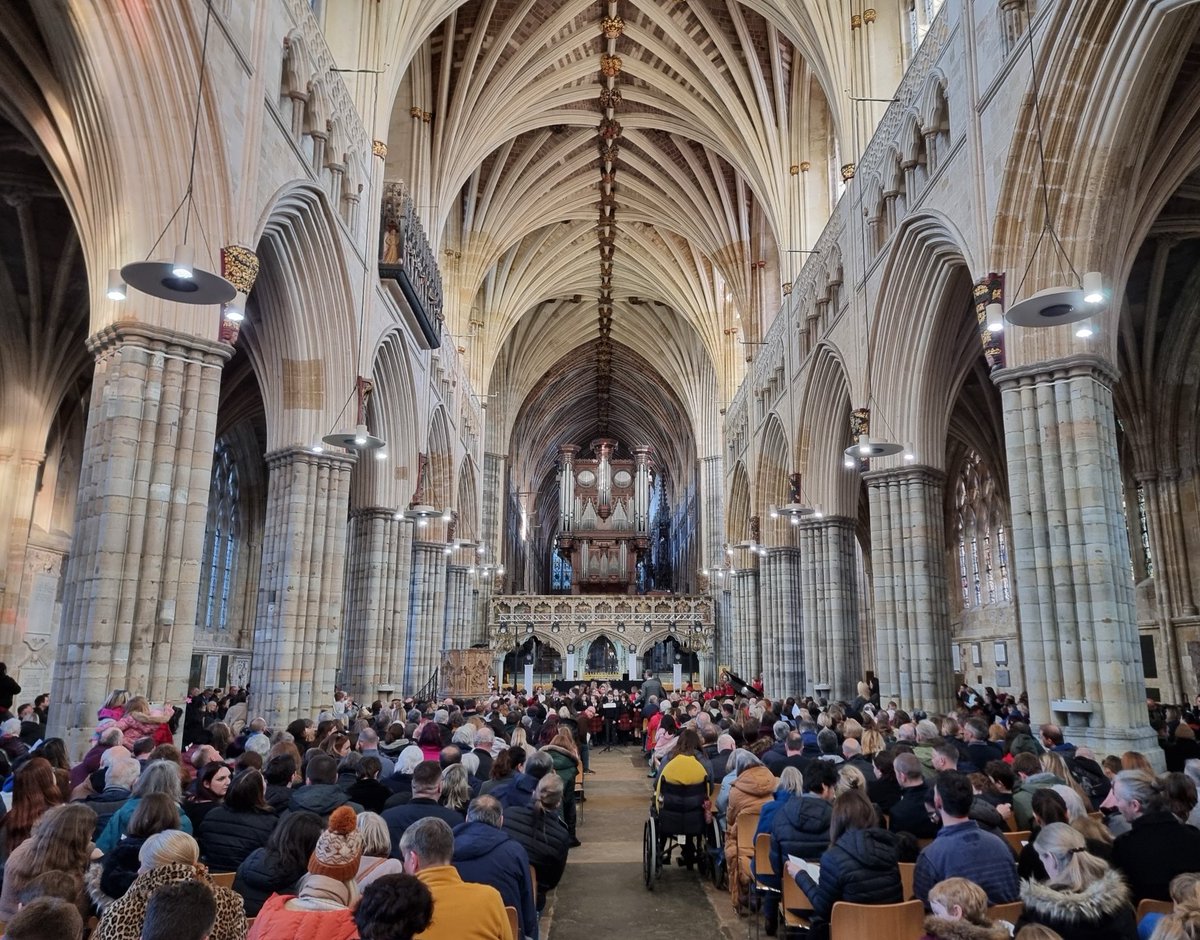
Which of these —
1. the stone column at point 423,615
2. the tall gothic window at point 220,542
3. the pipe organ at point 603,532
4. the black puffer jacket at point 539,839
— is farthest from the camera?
the pipe organ at point 603,532

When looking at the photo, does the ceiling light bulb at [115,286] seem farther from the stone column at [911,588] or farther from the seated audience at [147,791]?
the stone column at [911,588]

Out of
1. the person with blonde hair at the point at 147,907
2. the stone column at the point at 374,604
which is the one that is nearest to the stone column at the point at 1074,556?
the person with blonde hair at the point at 147,907

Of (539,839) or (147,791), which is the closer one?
(147,791)

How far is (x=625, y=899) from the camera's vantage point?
299 inches

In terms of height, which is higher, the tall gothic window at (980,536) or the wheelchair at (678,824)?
the tall gothic window at (980,536)

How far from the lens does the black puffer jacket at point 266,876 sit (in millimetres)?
3762

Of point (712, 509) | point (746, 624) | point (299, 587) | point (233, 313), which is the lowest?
point (299, 587)

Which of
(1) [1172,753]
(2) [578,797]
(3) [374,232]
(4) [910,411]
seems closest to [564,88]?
(3) [374,232]

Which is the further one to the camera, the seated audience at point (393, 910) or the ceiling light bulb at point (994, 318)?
the ceiling light bulb at point (994, 318)

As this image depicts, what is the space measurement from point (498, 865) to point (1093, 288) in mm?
6609

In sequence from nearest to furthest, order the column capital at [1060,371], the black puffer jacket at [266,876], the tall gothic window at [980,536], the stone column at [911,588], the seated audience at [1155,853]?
the black puffer jacket at [266,876] < the seated audience at [1155,853] < the column capital at [1060,371] < the stone column at [911,588] < the tall gothic window at [980,536]

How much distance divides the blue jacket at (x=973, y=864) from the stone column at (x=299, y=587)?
11.0 m

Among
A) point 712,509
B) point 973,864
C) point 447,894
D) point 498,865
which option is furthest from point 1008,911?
point 712,509

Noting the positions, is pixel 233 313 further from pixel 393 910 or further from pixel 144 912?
pixel 393 910
